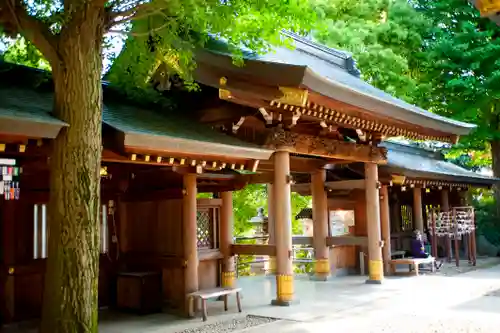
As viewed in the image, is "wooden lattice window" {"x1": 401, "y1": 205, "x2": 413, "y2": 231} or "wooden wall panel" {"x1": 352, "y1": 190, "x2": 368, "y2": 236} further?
"wooden lattice window" {"x1": 401, "y1": 205, "x2": 413, "y2": 231}

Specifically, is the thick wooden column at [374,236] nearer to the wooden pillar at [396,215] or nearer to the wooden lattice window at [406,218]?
the wooden pillar at [396,215]

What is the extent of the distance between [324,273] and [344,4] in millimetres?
11464

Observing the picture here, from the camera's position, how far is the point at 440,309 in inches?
336

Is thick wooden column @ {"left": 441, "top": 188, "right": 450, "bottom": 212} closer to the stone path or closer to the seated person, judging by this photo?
the seated person

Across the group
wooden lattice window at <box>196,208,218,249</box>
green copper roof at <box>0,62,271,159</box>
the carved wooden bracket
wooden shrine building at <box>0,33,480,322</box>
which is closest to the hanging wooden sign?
wooden shrine building at <box>0,33,480,322</box>

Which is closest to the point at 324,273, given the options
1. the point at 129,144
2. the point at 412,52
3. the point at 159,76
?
the point at 159,76

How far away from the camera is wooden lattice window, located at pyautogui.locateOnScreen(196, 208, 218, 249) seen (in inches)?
380

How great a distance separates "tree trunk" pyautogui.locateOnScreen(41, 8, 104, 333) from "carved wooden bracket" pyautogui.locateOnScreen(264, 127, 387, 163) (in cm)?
430

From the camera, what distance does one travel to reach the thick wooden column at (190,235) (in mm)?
8492

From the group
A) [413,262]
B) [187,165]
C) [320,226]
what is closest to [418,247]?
[413,262]

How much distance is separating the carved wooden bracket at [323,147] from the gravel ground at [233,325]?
3.02 metres

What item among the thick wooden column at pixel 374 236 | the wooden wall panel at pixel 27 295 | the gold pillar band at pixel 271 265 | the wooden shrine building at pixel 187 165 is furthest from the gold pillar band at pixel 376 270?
the wooden wall panel at pixel 27 295

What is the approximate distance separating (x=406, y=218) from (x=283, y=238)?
8994mm

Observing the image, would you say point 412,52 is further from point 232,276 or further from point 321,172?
point 232,276
